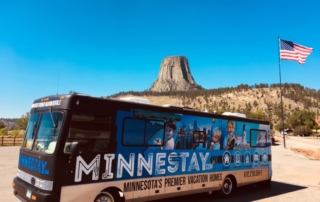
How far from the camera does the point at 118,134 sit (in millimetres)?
6777

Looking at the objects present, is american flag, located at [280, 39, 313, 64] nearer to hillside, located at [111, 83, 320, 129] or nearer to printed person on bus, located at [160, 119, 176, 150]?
printed person on bus, located at [160, 119, 176, 150]

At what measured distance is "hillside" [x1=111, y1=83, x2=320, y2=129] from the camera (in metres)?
130

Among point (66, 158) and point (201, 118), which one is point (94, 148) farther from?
point (201, 118)

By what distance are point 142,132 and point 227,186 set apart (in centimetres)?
484

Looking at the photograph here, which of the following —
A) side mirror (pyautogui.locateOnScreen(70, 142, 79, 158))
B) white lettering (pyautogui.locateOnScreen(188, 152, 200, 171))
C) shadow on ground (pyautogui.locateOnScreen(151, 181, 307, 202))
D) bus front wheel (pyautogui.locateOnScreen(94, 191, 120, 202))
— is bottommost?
shadow on ground (pyautogui.locateOnScreen(151, 181, 307, 202))

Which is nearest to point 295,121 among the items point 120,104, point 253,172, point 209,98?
point 209,98

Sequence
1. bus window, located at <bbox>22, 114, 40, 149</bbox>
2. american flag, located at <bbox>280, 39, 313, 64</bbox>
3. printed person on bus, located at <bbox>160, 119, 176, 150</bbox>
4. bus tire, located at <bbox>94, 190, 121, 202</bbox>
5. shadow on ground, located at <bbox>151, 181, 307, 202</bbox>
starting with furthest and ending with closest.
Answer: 1. american flag, located at <bbox>280, 39, 313, 64</bbox>
2. shadow on ground, located at <bbox>151, 181, 307, 202</bbox>
3. printed person on bus, located at <bbox>160, 119, 176, 150</bbox>
4. bus window, located at <bbox>22, 114, 40, 149</bbox>
5. bus tire, located at <bbox>94, 190, 121, 202</bbox>

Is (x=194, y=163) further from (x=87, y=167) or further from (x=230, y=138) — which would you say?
(x=87, y=167)

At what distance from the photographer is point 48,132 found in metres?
6.13

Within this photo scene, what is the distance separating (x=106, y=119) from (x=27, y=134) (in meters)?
2.31

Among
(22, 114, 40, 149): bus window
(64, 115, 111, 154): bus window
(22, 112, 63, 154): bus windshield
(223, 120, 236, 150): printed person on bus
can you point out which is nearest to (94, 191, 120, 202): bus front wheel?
(64, 115, 111, 154): bus window

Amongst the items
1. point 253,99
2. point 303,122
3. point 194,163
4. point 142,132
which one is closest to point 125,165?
point 142,132

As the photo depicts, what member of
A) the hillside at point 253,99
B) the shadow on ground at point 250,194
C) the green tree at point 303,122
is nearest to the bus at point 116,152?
the shadow on ground at point 250,194

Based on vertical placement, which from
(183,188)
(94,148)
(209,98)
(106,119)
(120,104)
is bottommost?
(183,188)
